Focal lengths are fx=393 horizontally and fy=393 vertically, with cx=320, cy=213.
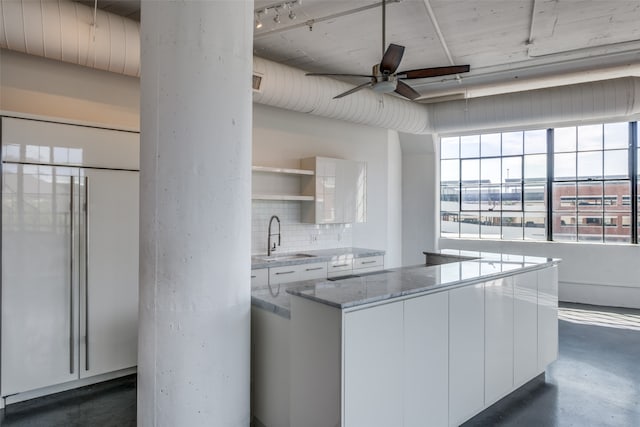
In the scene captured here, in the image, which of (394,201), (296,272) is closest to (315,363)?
(296,272)

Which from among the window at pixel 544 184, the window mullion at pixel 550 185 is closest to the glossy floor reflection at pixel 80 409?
the window at pixel 544 184

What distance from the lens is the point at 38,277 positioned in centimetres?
307

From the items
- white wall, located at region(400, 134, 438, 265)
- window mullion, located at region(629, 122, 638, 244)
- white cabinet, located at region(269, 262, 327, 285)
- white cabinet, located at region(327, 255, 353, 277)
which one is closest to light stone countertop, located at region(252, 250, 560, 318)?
white cabinet, located at region(269, 262, 327, 285)

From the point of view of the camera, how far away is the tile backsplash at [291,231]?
5.04 meters

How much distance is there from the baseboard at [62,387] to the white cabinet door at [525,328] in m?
3.35

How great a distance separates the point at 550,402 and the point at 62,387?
398 centimetres

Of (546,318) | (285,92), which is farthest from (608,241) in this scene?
(285,92)

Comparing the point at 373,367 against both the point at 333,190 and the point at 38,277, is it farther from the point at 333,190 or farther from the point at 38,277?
the point at 333,190

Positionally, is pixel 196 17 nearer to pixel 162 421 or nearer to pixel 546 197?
pixel 162 421

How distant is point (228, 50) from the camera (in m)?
2.20

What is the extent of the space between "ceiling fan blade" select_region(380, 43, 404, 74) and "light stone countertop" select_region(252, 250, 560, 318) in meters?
Result: 1.59

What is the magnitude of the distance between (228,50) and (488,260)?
275 centimetres

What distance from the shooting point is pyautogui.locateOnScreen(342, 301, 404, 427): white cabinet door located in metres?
1.89

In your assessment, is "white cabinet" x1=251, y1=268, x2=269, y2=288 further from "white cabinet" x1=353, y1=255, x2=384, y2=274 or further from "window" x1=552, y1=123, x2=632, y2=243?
"window" x1=552, y1=123, x2=632, y2=243
